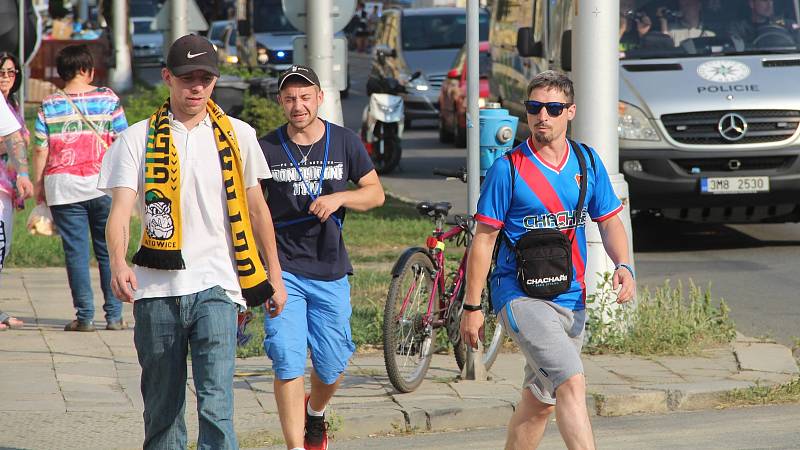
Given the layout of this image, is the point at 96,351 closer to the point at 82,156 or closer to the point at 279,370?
the point at 82,156

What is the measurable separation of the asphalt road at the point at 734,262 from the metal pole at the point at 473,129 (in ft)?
7.76

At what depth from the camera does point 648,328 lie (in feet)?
29.5

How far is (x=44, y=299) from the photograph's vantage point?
36.4ft

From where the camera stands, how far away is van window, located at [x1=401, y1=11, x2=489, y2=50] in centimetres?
2677

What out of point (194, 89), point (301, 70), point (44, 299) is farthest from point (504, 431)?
point (44, 299)

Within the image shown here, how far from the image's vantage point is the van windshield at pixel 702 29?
1373 centimetres

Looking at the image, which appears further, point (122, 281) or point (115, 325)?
point (115, 325)

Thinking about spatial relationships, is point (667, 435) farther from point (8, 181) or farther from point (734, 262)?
point (734, 262)

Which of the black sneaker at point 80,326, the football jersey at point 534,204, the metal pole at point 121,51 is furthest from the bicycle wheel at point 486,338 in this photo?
the metal pole at point 121,51

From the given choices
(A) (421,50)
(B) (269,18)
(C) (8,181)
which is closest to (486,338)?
(C) (8,181)

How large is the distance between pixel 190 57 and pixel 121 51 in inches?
1222

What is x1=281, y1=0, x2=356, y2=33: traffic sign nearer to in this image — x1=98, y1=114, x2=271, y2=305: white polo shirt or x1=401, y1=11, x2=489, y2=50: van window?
x1=98, y1=114, x2=271, y2=305: white polo shirt

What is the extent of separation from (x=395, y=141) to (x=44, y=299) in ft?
33.7

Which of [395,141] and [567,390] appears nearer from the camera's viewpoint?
[567,390]
